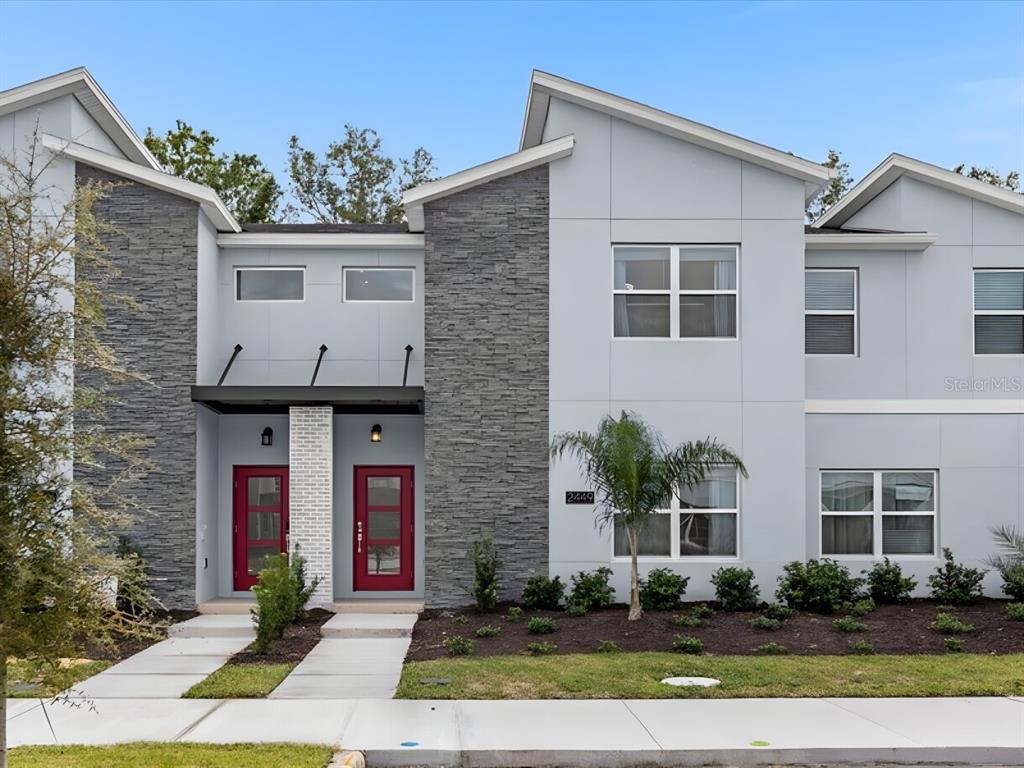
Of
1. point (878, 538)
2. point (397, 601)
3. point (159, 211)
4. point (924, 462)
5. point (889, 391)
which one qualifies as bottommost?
point (397, 601)

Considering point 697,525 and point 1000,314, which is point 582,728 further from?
point 1000,314

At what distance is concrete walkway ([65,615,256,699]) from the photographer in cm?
1116

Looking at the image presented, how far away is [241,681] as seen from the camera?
11367 millimetres

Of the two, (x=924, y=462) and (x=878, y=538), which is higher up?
(x=924, y=462)

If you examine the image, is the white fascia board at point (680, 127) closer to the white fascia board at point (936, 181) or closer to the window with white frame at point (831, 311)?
the window with white frame at point (831, 311)

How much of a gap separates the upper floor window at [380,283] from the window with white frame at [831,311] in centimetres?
699

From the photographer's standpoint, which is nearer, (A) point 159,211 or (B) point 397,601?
(A) point 159,211

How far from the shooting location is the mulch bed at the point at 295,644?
12828 millimetres

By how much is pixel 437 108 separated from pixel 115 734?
1334 inches

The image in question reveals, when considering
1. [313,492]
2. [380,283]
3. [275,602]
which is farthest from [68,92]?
[275,602]

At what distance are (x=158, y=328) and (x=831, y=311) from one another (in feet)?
37.1

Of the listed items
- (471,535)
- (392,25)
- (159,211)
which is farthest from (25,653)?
(392,25)

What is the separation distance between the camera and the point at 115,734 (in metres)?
9.17

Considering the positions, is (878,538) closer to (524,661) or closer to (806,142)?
(524,661)
